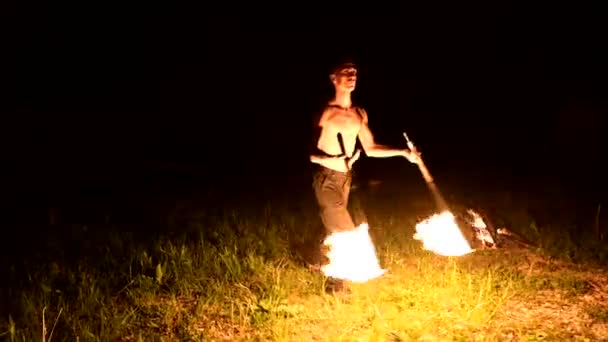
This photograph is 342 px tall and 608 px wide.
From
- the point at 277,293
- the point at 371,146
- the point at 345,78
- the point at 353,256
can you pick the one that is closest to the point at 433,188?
the point at 371,146

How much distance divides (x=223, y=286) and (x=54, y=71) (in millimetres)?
8749

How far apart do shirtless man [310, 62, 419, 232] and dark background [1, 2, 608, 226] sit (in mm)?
4517

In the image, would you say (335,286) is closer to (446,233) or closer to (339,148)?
(339,148)

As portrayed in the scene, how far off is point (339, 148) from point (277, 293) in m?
1.35

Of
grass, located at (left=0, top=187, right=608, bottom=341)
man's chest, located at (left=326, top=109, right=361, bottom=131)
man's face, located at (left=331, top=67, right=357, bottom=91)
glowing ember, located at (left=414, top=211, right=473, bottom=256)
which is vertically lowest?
grass, located at (left=0, top=187, right=608, bottom=341)

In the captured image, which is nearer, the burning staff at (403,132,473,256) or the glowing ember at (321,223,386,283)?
the glowing ember at (321,223,386,283)

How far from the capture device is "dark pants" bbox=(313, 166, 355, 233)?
19.0ft

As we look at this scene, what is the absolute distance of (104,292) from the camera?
241 inches

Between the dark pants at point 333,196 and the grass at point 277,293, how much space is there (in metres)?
0.53

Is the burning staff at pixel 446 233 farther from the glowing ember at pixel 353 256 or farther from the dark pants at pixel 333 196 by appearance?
the dark pants at pixel 333 196

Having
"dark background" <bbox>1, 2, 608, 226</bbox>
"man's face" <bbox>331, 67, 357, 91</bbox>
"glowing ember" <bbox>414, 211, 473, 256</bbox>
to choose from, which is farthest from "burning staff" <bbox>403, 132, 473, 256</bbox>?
"dark background" <bbox>1, 2, 608, 226</bbox>

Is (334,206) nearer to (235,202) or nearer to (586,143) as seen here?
(235,202)

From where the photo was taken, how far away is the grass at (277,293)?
17.0 feet

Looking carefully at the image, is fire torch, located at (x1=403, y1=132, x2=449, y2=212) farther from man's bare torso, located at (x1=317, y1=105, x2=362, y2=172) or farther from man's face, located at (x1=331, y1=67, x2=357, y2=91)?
man's face, located at (x1=331, y1=67, x2=357, y2=91)
